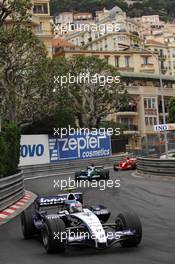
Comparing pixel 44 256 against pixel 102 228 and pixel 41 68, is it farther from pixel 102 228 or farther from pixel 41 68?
pixel 41 68

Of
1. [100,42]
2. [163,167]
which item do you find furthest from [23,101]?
[100,42]

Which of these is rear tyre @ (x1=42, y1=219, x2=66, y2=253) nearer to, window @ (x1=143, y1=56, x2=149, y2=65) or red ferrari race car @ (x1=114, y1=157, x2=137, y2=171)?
red ferrari race car @ (x1=114, y1=157, x2=137, y2=171)

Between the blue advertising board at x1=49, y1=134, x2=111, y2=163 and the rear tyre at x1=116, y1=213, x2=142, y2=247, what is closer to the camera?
the rear tyre at x1=116, y1=213, x2=142, y2=247

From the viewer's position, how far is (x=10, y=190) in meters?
16.8

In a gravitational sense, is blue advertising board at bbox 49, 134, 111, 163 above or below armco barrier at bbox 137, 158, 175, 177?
above

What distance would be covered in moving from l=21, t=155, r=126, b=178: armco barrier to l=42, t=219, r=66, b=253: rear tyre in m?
29.4

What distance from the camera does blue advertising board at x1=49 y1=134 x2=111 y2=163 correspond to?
142ft

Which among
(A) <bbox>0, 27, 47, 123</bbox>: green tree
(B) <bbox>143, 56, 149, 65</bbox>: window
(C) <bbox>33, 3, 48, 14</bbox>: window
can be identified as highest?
(C) <bbox>33, 3, 48, 14</bbox>: window

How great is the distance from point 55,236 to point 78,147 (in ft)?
118

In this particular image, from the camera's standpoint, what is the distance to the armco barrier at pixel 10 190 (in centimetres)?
1548

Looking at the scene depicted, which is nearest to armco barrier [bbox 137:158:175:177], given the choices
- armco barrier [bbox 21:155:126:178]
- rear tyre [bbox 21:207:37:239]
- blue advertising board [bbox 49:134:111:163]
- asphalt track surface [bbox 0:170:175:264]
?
asphalt track surface [bbox 0:170:175:264]

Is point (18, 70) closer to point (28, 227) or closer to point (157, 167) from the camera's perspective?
point (157, 167)

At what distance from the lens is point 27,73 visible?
39.8 m

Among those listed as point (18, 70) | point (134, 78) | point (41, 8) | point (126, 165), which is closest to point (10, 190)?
point (126, 165)
